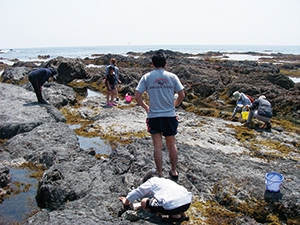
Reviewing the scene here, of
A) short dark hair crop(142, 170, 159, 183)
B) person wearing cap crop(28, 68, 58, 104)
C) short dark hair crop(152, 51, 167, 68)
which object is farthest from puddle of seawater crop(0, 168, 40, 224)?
person wearing cap crop(28, 68, 58, 104)

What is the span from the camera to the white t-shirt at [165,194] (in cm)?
431

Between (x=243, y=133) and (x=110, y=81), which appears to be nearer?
(x=243, y=133)

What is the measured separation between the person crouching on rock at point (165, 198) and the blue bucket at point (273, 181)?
71.9 inches

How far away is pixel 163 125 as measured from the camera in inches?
208

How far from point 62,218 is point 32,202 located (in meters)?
1.75

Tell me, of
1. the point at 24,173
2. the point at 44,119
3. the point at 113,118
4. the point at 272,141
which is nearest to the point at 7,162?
the point at 24,173

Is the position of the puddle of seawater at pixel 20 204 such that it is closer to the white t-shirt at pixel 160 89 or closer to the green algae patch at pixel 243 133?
the white t-shirt at pixel 160 89

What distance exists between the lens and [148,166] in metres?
6.16

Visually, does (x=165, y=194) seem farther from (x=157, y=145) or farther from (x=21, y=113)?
(x=21, y=113)

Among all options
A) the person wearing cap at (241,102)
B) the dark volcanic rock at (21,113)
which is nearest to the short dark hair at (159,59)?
the dark volcanic rock at (21,113)

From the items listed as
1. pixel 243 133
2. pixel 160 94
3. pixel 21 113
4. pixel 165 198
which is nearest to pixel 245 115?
pixel 243 133

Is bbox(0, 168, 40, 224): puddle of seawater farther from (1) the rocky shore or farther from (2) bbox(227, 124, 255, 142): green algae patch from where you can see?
(2) bbox(227, 124, 255, 142): green algae patch

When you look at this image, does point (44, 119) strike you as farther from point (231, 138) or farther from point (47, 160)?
point (231, 138)

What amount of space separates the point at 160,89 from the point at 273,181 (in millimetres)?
2781
